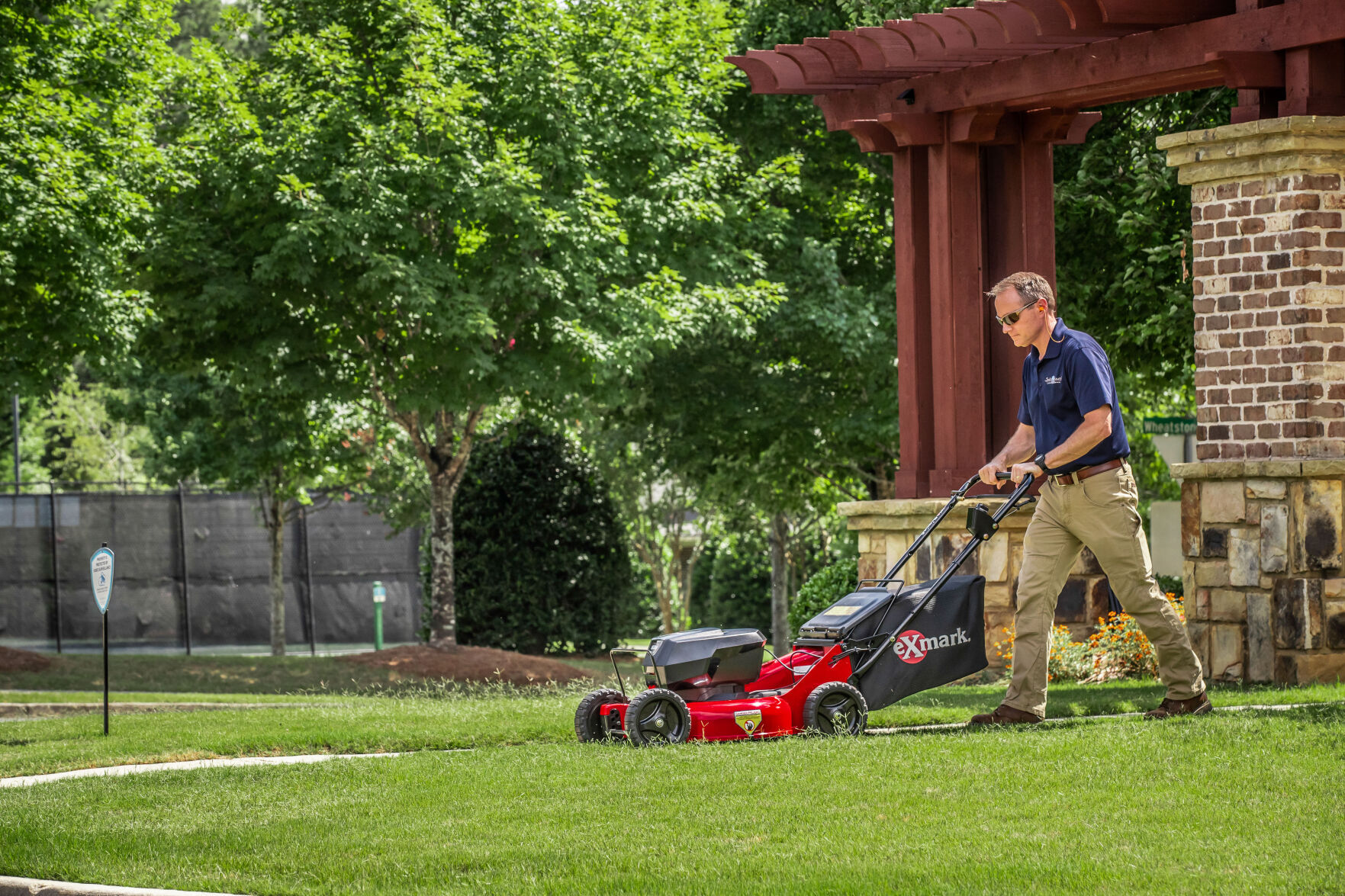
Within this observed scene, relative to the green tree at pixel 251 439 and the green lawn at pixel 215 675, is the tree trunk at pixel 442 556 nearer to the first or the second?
the green lawn at pixel 215 675

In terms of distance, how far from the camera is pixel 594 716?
7953 mm

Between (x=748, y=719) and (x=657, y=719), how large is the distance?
1.54ft

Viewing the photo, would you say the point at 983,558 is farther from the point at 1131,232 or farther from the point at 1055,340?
the point at 1131,232

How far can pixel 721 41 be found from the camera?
59.3 ft

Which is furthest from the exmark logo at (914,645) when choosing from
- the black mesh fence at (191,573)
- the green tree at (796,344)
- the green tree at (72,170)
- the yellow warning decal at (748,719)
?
the black mesh fence at (191,573)

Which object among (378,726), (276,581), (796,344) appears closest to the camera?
(378,726)

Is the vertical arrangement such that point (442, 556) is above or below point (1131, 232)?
below

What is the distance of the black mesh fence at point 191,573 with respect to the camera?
80.9 ft

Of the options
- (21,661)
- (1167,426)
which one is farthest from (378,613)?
(1167,426)

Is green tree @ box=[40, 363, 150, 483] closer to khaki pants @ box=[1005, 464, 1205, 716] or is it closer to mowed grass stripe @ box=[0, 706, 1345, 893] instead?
mowed grass stripe @ box=[0, 706, 1345, 893]

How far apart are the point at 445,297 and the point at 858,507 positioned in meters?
5.84

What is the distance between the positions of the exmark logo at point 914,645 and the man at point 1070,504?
1.34 ft

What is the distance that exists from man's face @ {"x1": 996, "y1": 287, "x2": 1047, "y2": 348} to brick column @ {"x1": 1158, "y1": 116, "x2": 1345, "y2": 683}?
97.8 inches

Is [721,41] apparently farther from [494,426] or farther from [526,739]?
[526,739]
